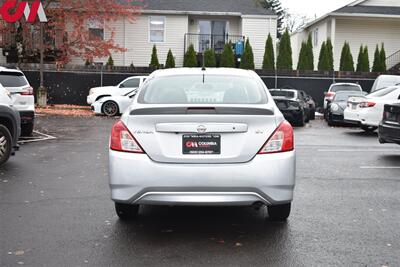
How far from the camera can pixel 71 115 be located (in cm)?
2334

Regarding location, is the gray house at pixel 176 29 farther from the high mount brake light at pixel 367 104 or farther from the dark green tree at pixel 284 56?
the high mount brake light at pixel 367 104

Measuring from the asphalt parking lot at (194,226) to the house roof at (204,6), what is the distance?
2371 centimetres

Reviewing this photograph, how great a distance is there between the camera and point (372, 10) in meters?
33.6

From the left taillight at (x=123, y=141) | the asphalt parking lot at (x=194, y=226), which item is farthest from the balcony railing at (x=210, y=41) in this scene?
the left taillight at (x=123, y=141)

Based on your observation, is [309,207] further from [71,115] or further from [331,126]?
[71,115]

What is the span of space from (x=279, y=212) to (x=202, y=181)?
1252mm

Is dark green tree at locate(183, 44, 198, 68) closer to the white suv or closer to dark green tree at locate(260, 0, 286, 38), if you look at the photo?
the white suv

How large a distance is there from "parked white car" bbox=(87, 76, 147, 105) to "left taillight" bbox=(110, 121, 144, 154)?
63.3 ft

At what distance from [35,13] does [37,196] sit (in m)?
22.3

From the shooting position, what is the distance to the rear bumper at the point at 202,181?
5.39 meters

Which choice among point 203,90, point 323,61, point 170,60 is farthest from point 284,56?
point 203,90

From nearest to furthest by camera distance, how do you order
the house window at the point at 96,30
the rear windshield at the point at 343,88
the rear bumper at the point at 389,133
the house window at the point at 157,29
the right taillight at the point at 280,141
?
1. the right taillight at the point at 280,141
2. the rear bumper at the point at 389,133
3. the rear windshield at the point at 343,88
4. the house window at the point at 96,30
5. the house window at the point at 157,29

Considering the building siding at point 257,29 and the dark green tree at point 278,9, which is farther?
the dark green tree at point 278,9

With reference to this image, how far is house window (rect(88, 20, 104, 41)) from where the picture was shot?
29.7 meters
